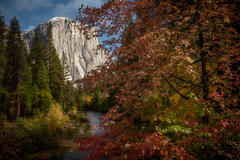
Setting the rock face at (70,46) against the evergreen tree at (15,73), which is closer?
the evergreen tree at (15,73)

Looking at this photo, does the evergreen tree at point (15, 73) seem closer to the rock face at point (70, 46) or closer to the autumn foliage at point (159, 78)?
the autumn foliage at point (159, 78)

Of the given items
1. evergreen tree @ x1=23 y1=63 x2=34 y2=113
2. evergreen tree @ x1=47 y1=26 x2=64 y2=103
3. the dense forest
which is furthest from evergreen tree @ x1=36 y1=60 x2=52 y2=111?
the dense forest

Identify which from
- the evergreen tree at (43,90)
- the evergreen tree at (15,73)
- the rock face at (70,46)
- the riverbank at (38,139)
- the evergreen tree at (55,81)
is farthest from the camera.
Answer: the rock face at (70,46)

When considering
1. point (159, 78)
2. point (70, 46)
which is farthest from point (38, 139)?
point (70, 46)

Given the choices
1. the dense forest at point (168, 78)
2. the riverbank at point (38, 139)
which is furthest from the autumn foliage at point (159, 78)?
the riverbank at point (38, 139)

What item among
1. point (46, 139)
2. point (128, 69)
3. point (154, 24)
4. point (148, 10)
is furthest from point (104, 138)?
point (46, 139)

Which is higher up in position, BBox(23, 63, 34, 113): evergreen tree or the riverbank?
BBox(23, 63, 34, 113): evergreen tree

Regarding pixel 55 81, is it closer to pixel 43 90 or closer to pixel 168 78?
pixel 43 90

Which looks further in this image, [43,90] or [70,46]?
[70,46]

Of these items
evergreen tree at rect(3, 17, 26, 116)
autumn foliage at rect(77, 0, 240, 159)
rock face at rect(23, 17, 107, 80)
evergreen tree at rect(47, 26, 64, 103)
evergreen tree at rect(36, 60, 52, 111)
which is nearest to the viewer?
autumn foliage at rect(77, 0, 240, 159)

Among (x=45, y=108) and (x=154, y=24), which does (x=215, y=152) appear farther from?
(x=45, y=108)

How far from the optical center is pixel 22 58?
74.5 ft

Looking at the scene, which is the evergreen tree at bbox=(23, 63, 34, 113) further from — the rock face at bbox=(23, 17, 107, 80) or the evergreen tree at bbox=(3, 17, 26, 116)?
the rock face at bbox=(23, 17, 107, 80)

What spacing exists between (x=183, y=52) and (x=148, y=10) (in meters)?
1.52
